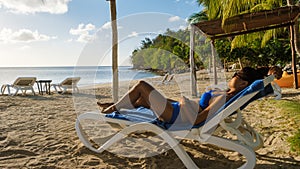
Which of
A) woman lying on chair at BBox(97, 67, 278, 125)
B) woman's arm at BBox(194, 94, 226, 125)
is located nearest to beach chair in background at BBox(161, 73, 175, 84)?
woman lying on chair at BBox(97, 67, 278, 125)

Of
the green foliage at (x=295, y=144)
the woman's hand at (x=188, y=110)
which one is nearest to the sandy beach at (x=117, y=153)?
the green foliage at (x=295, y=144)

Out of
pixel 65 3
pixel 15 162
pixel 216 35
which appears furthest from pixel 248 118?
pixel 65 3

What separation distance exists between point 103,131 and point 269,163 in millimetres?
2247

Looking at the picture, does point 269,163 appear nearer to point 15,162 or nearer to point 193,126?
point 193,126

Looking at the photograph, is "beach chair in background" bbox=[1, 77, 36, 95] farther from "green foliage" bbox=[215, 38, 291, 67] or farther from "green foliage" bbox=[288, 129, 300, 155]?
"green foliage" bbox=[215, 38, 291, 67]

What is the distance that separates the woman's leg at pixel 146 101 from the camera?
2.58 metres

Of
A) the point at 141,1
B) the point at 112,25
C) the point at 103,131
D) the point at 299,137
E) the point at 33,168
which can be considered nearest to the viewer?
the point at 33,168

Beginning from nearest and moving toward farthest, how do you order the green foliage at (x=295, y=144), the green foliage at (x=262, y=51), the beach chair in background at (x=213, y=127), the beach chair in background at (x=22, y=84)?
1. the beach chair in background at (x=213, y=127)
2. the green foliage at (x=295, y=144)
3. the beach chair in background at (x=22, y=84)
4. the green foliage at (x=262, y=51)

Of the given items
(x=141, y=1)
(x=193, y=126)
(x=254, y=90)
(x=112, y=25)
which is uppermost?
(x=141, y=1)

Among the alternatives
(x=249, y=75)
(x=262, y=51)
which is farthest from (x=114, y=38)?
(x=262, y=51)

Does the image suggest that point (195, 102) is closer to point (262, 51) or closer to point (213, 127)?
point (213, 127)

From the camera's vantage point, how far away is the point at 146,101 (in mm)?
2836

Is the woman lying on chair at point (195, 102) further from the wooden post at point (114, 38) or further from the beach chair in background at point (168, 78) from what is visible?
the beach chair in background at point (168, 78)

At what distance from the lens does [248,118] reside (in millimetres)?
4266
